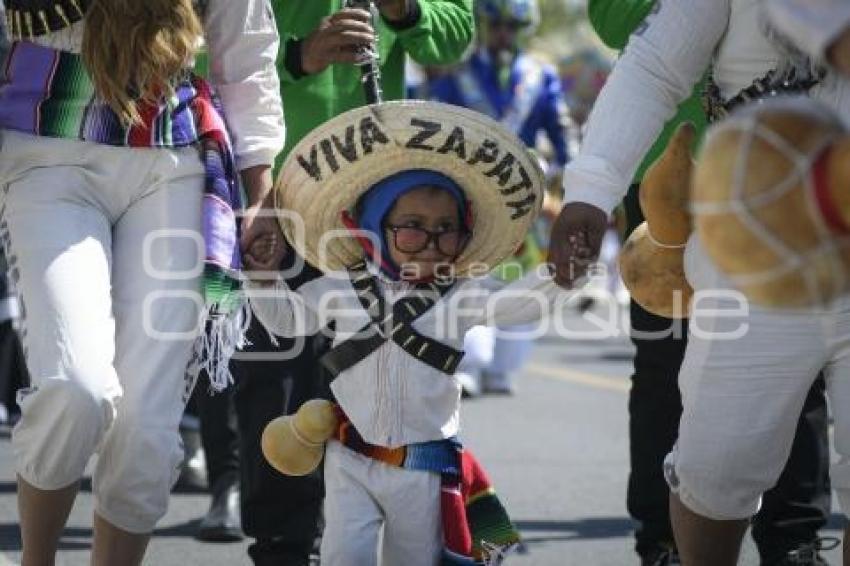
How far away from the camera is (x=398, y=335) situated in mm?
4824

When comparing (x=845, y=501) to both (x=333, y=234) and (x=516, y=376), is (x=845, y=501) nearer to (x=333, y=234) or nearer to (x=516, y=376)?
(x=333, y=234)

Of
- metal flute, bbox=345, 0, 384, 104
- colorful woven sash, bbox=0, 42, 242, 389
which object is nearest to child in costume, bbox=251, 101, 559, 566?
colorful woven sash, bbox=0, 42, 242, 389

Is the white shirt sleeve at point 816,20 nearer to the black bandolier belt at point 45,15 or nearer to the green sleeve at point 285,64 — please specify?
the black bandolier belt at point 45,15

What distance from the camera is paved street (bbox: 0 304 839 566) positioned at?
6242mm

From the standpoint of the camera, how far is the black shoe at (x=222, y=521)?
254 inches

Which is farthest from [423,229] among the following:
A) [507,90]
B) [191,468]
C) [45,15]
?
[507,90]

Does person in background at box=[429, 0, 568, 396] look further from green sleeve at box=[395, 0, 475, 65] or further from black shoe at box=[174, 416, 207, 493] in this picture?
green sleeve at box=[395, 0, 475, 65]

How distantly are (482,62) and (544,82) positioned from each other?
1.25 feet

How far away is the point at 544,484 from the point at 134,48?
3.80 metres

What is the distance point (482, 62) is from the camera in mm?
11344

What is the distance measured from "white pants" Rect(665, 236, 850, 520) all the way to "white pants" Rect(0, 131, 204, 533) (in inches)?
46.9

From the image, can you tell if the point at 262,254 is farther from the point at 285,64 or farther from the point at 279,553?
the point at 279,553

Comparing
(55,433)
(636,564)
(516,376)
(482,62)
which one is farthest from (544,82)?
(55,433)

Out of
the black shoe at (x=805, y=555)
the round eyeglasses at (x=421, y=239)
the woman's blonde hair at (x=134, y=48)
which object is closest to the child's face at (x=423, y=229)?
the round eyeglasses at (x=421, y=239)
